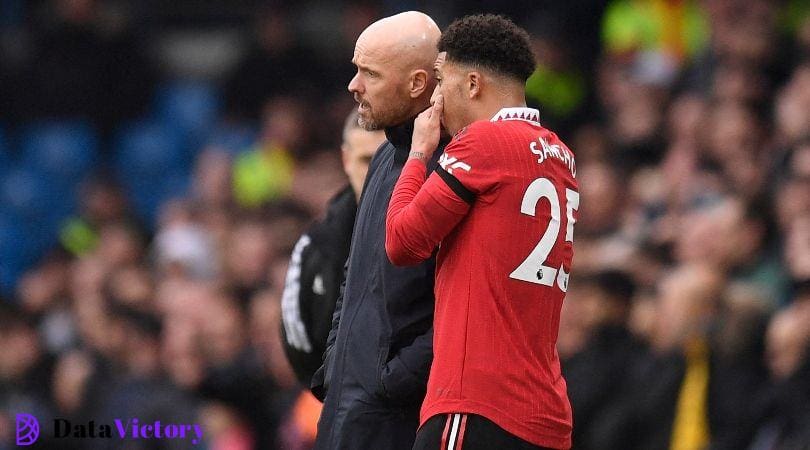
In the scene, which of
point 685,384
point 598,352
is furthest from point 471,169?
point 598,352

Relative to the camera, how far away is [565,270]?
4.31 meters

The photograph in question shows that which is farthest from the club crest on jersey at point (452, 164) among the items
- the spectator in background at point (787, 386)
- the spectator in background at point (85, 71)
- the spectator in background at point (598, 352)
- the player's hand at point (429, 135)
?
the spectator in background at point (85, 71)

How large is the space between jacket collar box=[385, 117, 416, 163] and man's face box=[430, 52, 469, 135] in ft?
0.92

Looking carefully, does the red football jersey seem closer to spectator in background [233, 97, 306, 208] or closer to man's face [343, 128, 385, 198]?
man's face [343, 128, 385, 198]

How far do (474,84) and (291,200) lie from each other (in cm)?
693

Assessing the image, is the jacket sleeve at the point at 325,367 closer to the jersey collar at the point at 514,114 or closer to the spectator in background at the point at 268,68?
the jersey collar at the point at 514,114

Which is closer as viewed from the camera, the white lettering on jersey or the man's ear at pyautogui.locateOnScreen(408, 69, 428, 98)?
the white lettering on jersey

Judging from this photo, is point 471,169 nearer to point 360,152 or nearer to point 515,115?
point 515,115

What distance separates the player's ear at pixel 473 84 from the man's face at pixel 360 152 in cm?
159

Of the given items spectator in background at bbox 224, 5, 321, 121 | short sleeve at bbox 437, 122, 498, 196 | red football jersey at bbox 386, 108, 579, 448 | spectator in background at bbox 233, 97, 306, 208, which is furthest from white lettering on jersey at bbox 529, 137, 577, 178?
spectator in background at bbox 224, 5, 321, 121

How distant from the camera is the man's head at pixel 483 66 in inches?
168

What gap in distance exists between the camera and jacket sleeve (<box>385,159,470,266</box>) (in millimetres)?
4105

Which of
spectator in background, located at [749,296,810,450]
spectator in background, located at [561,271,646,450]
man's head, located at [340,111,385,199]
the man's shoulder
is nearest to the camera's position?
the man's shoulder

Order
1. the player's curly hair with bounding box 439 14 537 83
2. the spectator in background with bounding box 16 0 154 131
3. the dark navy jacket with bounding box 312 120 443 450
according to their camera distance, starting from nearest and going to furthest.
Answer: the player's curly hair with bounding box 439 14 537 83 → the dark navy jacket with bounding box 312 120 443 450 → the spectator in background with bounding box 16 0 154 131
